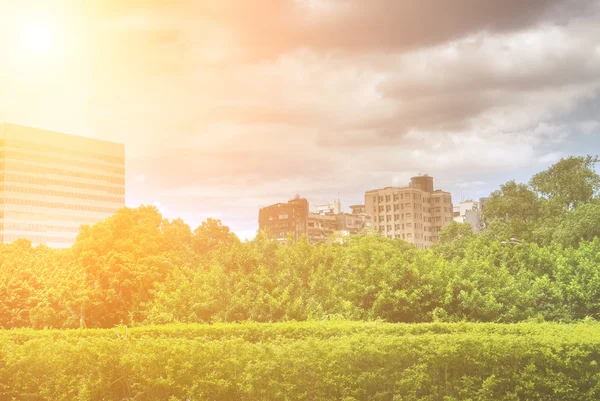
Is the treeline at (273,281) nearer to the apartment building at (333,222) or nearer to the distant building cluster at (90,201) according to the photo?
the distant building cluster at (90,201)

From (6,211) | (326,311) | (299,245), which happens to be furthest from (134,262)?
(6,211)

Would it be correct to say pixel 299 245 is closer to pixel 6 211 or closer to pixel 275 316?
pixel 275 316

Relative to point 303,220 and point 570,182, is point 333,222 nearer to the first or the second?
point 303,220

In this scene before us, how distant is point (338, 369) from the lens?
1033 cm

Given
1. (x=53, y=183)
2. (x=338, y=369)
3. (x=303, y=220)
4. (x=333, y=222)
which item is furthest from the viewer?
(x=333, y=222)

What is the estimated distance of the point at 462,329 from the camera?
572 inches

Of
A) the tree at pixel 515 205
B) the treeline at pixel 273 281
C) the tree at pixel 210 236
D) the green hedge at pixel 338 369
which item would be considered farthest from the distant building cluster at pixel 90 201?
the green hedge at pixel 338 369

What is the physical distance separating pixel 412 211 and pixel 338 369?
123489 millimetres

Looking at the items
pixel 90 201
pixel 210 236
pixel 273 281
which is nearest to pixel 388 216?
pixel 90 201

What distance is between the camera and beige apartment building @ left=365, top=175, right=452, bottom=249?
132750 mm

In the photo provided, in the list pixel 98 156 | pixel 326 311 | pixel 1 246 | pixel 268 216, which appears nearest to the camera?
pixel 326 311

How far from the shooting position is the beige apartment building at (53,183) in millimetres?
116000

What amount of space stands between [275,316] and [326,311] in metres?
1.57

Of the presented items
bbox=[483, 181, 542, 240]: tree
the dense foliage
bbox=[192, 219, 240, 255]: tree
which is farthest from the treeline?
bbox=[483, 181, 542, 240]: tree
